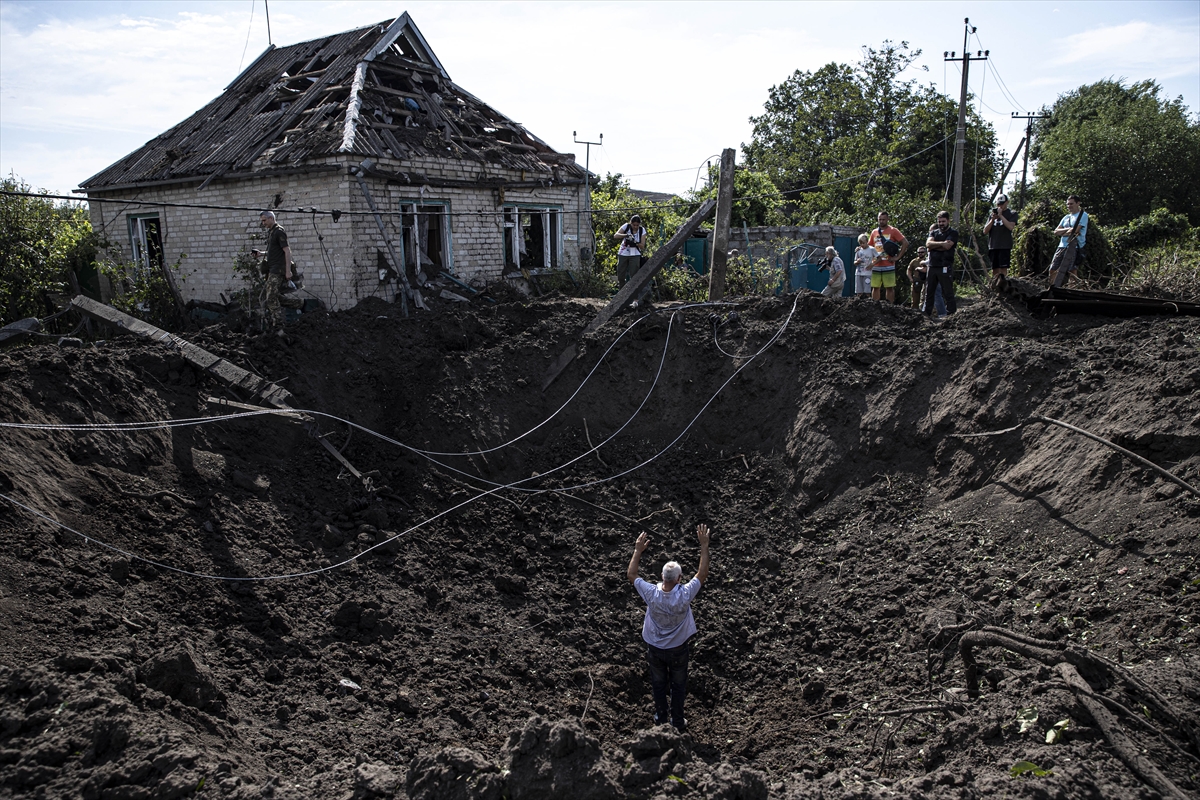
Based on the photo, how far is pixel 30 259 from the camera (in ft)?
43.0

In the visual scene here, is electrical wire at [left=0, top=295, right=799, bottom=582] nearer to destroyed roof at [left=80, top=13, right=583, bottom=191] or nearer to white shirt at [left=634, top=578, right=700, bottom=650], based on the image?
white shirt at [left=634, top=578, right=700, bottom=650]

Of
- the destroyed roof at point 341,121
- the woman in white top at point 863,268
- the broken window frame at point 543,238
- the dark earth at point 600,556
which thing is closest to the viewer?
the dark earth at point 600,556

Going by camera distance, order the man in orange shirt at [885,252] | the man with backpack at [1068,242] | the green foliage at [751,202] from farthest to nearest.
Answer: the green foliage at [751,202]
the man in orange shirt at [885,252]
the man with backpack at [1068,242]

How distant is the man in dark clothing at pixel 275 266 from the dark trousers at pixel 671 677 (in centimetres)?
703

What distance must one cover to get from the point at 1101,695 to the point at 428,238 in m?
12.7

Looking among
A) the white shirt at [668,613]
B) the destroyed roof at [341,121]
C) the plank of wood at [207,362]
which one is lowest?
the white shirt at [668,613]

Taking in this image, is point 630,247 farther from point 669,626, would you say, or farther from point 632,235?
point 669,626

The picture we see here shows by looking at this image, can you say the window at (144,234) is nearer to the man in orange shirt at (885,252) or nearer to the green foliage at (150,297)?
the green foliage at (150,297)

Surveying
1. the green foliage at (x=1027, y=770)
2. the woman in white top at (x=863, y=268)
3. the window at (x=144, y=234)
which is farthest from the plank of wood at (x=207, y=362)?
the woman in white top at (x=863, y=268)

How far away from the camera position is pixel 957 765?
448 centimetres

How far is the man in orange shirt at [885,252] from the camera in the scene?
11055mm

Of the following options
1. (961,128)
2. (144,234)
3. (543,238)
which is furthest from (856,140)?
(144,234)

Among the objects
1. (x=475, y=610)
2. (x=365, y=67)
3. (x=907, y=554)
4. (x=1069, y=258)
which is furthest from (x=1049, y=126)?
(x=475, y=610)

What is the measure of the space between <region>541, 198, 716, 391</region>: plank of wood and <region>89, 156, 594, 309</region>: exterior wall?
12.6 feet
